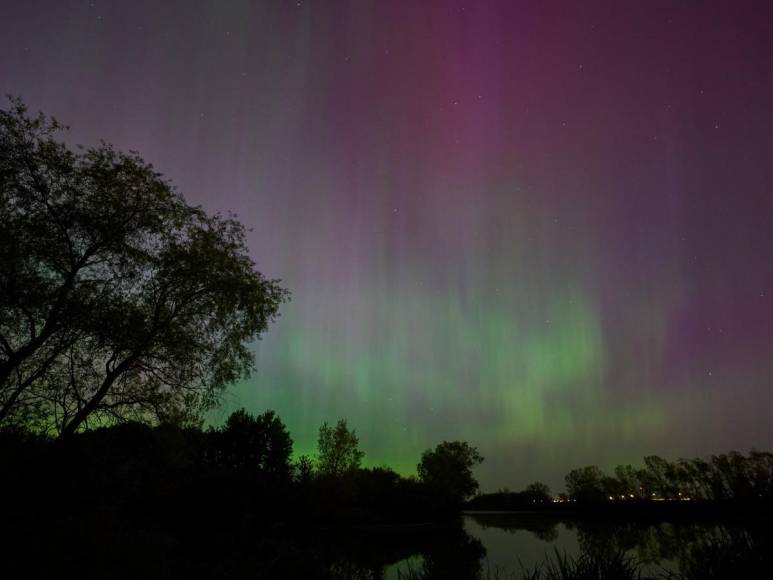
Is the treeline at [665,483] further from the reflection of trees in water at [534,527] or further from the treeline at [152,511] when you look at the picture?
the treeline at [152,511]

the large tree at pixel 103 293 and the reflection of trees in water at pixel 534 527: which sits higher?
the large tree at pixel 103 293

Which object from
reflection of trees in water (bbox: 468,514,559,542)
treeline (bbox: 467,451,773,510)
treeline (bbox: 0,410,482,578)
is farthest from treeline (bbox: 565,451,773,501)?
treeline (bbox: 0,410,482,578)

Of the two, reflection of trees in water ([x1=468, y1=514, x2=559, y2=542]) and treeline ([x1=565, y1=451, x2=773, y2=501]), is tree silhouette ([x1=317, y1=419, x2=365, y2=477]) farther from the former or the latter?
treeline ([x1=565, y1=451, x2=773, y2=501])

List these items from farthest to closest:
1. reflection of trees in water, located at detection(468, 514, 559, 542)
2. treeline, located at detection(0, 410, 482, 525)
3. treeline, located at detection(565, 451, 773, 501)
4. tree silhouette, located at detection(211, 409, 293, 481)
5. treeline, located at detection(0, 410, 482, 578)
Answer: treeline, located at detection(565, 451, 773, 501)
tree silhouette, located at detection(211, 409, 293, 481)
reflection of trees in water, located at detection(468, 514, 559, 542)
treeline, located at detection(0, 410, 482, 525)
treeline, located at detection(0, 410, 482, 578)

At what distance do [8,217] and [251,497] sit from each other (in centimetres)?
3766

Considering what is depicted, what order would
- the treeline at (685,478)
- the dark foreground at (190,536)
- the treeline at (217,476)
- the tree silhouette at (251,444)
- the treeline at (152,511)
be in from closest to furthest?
the dark foreground at (190,536)
the treeline at (152,511)
the treeline at (217,476)
the tree silhouette at (251,444)
the treeline at (685,478)

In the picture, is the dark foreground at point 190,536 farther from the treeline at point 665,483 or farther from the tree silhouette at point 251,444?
the treeline at point 665,483

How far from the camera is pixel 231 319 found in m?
22.2

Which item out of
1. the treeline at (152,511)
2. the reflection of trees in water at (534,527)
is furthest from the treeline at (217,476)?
the reflection of trees in water at (534,527)

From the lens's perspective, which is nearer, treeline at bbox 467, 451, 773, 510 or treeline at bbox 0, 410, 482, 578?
treeline at bbox 0, 410, 482, 578

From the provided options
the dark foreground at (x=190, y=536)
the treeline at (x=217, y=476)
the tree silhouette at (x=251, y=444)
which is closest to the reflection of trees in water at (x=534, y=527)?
the treeline at (x=217, y=476)

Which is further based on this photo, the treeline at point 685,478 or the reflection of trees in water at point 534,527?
the treeline at point 685,478

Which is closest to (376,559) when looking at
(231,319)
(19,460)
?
(231,319)

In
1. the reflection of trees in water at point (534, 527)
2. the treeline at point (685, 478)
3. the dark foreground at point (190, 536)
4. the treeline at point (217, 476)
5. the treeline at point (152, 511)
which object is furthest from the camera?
the treeline at point (685, 478)
